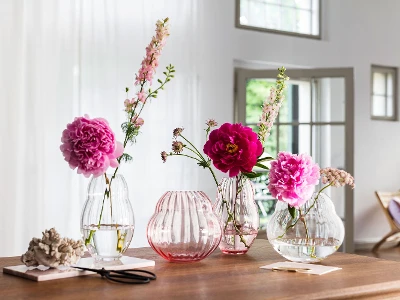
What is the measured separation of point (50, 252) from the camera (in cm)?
181

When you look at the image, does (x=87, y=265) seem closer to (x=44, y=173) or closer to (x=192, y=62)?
(x=44, y=173)

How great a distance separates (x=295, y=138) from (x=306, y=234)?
16.9 feet

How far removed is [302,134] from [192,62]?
1.35m

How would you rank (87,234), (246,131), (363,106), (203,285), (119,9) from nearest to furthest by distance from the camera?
(203,285) < (87,234) < (246,131) < (119,9) < (363,106)

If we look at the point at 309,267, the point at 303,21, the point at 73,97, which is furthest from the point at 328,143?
the point at 309,267

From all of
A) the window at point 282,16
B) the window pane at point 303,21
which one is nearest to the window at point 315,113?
the window at point 282,16

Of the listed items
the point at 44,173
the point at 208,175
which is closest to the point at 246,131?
the point at 44,173

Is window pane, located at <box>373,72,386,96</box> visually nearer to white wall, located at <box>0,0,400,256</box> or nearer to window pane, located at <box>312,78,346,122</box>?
white wall, located at <box>0,0,400,256</box>

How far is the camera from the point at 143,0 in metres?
6.32

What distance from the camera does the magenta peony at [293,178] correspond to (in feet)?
6.87

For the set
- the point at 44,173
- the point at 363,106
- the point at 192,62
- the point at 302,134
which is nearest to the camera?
the point at 44,173

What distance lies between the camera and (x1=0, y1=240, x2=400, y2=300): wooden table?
1.61 m

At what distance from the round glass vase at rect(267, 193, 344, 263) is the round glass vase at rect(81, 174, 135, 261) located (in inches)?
18.2

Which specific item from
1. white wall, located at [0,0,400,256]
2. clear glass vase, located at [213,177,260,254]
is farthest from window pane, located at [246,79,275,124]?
clear glass vase, located at [213,177,260,254]
